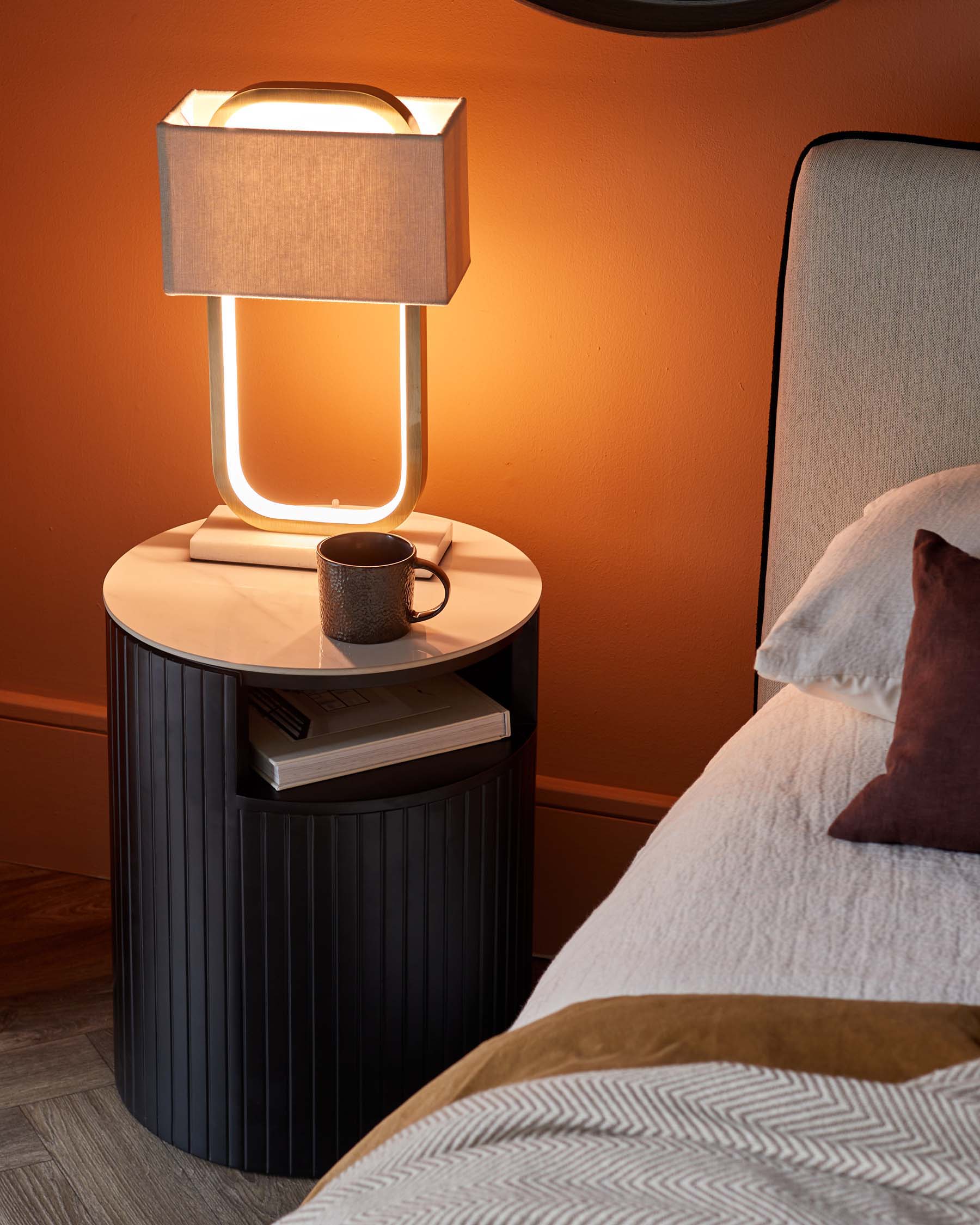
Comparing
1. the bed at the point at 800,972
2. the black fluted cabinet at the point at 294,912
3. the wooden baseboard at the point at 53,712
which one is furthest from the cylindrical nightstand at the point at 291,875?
the wooden baseboard at the point at 53,712

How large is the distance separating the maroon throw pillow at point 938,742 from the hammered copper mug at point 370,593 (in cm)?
51

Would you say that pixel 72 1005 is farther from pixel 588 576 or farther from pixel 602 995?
pixel 602 995

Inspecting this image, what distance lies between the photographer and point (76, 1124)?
5.22 feet

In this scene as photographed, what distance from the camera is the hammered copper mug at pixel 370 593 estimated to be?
1.35 metres

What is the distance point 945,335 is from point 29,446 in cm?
131

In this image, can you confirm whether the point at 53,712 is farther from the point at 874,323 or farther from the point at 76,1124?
the point at 874,323

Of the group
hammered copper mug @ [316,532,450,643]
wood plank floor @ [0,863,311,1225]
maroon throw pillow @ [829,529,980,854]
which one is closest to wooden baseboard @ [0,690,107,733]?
wood plank floor @ [0,863,311,1225]

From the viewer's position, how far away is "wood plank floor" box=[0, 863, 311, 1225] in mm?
1465

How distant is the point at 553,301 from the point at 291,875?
2.67 feet

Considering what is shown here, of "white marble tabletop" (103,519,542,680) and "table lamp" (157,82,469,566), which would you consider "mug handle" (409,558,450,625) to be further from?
"table lamp" (157,82,469,566)

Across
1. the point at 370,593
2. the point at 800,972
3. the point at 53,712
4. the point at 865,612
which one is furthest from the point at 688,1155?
the point at 53,712

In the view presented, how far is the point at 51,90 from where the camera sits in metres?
1.80

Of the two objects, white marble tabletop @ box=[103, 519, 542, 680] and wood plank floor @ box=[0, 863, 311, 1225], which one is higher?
white marble tabletop @ box=[103, 519, 542, 680]

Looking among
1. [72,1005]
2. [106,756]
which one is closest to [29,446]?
[106,756]
